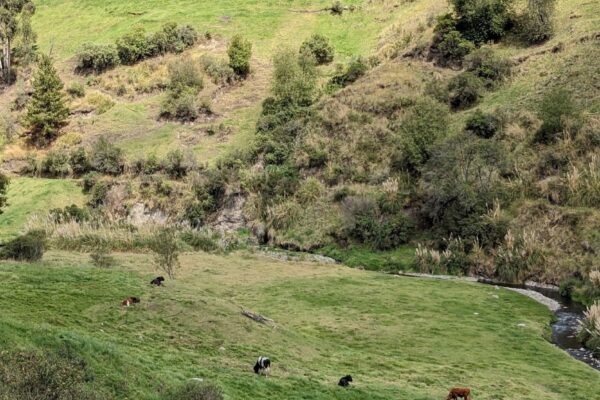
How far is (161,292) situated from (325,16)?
91019mm

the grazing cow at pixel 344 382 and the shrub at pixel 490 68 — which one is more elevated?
the shrub at pixel 490 68

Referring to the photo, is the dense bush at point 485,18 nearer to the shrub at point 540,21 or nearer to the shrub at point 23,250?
the shrub at point 540,21

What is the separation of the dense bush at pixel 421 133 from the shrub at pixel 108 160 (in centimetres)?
3656

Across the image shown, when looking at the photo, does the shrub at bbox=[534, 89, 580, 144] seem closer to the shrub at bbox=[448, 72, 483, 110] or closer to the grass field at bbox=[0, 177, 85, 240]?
the shrub at bbox=[448, 72, 483, 110]

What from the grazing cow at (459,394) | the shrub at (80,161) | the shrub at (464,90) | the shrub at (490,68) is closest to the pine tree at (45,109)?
the shrub at (80,161)

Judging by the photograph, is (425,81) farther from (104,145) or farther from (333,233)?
(104,145)

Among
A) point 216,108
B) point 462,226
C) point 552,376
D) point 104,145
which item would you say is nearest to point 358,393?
point 552,376

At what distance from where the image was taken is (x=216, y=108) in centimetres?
8912

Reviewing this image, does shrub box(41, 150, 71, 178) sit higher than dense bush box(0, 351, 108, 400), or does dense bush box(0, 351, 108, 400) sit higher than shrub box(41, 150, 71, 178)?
dense bush box(0, 351, 108, 400)

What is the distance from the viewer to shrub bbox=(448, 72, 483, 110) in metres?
67.6

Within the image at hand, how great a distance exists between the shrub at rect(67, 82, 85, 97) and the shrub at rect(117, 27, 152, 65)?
9800mm

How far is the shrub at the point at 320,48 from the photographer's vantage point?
9488cm

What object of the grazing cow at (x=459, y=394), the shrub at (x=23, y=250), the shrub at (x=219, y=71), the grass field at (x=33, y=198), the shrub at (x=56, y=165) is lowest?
the grass field at (x=33, y=198)

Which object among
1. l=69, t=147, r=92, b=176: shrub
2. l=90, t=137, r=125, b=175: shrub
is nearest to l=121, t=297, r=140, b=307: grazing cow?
l=90, t=137, r=125, b=175: shrub
